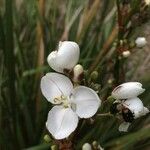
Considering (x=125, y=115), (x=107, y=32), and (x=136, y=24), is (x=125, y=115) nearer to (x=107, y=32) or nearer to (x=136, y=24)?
(x=136, y=24)

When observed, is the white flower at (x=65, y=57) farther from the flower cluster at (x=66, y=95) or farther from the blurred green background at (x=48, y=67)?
the blurred green background at (x=48, y=67)

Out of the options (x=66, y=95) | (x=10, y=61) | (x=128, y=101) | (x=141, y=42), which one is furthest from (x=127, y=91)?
(x=10, y=61)

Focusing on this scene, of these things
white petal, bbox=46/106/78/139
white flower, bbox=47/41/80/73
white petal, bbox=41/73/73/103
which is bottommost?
white petal, bbox=46/106/78/139

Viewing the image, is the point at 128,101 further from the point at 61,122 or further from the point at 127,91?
the point at 61,122

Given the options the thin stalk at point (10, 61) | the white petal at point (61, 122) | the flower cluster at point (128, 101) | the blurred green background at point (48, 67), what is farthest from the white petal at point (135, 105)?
the thin stalk at point (10, 61)

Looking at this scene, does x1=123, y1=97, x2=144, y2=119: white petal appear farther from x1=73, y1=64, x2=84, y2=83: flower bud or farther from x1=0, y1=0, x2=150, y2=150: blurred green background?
x1=0, y1=0, x2=150, y2=150: blurred green background

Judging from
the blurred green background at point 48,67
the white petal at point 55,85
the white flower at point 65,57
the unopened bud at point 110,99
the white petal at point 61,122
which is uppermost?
the white flower at point 65,57

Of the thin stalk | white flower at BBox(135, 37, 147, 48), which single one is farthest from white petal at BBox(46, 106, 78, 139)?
the thin stalk

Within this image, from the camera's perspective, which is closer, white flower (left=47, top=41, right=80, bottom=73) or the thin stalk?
white flower (left=47, top=41, right=80, bottom=73)

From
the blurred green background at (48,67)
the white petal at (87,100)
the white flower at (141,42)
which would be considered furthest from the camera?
the blurred green background at (48,67)

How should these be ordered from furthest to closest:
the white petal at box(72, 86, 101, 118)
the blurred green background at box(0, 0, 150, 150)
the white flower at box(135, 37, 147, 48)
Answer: the blurred green background at box(0, 0, 150, 150), the white flower at box(135, 37, 147, 48), the white petal at box(72, 86, 101, 118)
